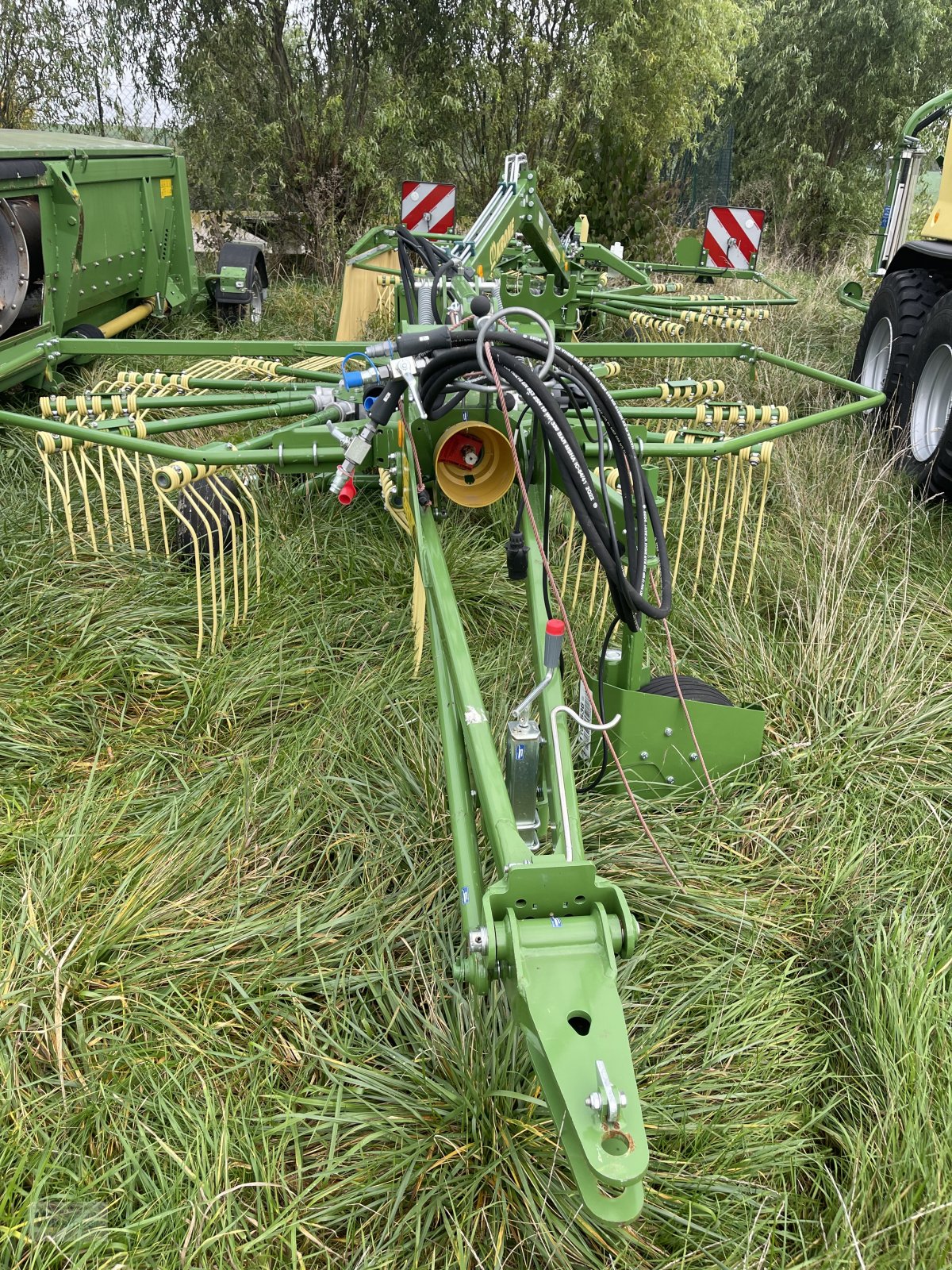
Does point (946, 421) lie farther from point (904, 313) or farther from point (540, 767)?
point (540, 767)

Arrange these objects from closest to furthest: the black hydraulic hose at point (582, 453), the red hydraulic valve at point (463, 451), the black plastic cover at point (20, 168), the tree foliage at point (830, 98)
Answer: the black hydraulic hose at point (582, 453), the red hydraulic valve at point (463, 451), the black plastic cover at point (20, 168), the tree foliage at point (830, 98)

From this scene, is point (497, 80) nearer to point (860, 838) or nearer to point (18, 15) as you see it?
point (18, 15)

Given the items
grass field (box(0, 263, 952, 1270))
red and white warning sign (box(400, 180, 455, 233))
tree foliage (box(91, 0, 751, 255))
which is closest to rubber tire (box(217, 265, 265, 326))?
red and white warning sign (box(400, 180, 455, 233))

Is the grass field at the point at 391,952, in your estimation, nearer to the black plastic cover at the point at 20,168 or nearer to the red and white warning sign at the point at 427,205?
the black plastic cover at the point at 20,168

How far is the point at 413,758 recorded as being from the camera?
2771mm

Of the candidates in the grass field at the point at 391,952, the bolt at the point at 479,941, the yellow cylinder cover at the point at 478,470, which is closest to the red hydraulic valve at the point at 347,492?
the yellow cylinder cover at the point at 478,470

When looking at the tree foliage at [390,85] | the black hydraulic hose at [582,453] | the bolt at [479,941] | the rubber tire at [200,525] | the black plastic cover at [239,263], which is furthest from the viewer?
the tree foliage at [390,85]

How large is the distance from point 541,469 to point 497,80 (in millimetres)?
9549

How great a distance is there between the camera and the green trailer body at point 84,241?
15.7 ft

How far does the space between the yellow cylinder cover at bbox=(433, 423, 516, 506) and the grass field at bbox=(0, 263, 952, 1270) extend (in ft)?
2.76

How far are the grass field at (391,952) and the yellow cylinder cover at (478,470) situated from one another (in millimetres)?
840

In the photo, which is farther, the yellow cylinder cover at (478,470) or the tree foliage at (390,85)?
the tree foliage at (390,85)

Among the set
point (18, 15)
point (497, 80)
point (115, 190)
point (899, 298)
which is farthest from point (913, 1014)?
point (18, 15)

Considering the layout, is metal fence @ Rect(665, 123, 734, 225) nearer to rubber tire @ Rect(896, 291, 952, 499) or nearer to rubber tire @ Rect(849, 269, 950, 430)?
rubber tire @ Rect(849, 269, 950, 430)
